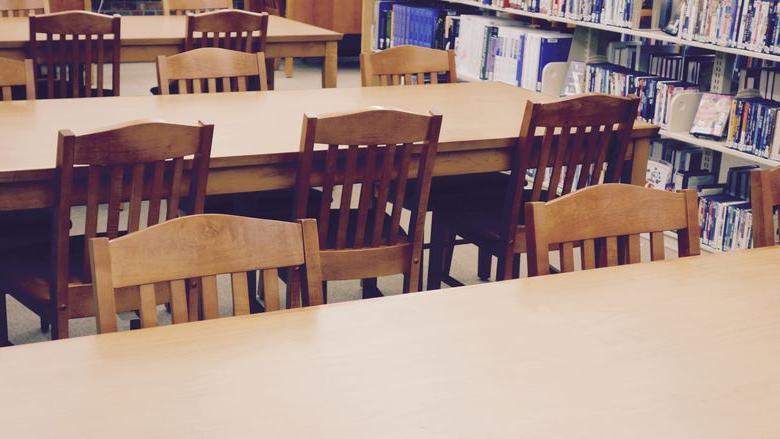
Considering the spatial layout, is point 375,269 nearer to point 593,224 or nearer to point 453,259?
point 593,224

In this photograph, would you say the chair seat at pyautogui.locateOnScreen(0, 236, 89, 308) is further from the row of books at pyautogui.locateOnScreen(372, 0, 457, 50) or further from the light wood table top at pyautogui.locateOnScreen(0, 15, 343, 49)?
the row of books at pyautogui.locateOnScreen(372, 0, 457, 50)

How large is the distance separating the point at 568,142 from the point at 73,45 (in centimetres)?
217

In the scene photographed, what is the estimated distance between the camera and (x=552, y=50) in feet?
15.6

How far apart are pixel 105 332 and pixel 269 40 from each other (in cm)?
320

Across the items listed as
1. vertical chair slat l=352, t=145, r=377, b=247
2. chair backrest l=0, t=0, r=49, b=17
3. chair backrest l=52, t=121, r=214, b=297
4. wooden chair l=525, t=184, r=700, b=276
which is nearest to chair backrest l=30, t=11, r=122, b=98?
chair backrest l=0, t=0, r=49, b=17

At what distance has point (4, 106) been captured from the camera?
2.97m

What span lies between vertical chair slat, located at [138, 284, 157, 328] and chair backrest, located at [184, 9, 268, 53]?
2.77 metres

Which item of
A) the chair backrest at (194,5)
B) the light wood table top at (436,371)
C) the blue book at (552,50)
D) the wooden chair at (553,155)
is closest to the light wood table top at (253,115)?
the wooden chair at (553,155)

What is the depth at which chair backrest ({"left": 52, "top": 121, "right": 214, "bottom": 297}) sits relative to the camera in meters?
2.17

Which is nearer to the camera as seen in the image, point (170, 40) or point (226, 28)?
point (226, 28)

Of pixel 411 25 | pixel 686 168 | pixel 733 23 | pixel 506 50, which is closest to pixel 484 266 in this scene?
pixel 686 168

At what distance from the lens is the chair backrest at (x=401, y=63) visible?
12.0 feet

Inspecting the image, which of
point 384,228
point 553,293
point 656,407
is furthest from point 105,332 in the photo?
point 384,228

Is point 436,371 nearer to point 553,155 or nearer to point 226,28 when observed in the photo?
point 553,155
